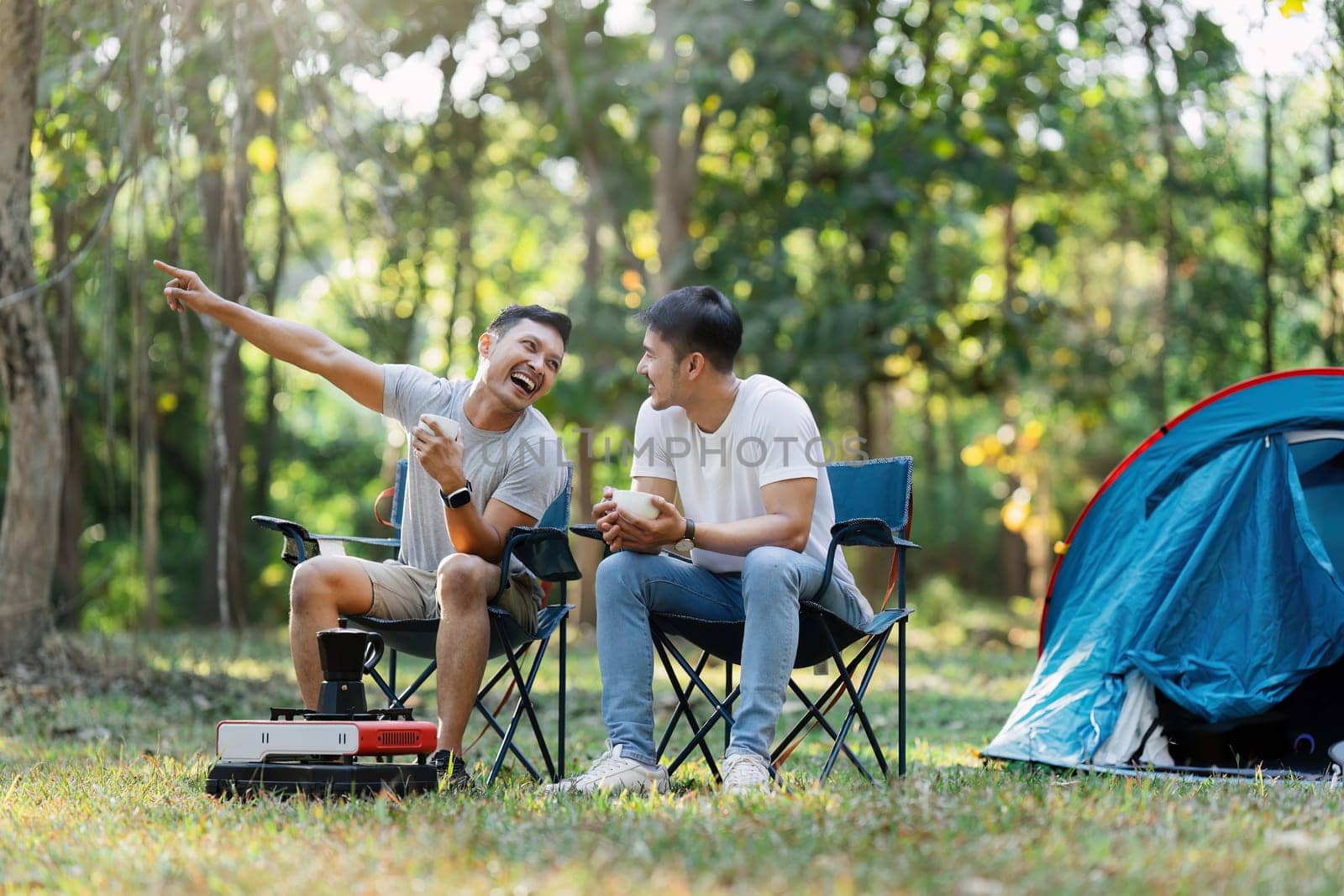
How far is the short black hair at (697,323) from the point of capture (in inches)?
125

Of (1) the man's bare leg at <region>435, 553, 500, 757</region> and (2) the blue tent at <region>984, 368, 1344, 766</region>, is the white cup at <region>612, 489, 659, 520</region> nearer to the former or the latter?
(1) the man's bare leg at <region>435, 553, 500, 757</region>

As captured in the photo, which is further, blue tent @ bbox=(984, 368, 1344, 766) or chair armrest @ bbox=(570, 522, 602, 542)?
blue tent @ bbox=(984, 368, 1344, 766)

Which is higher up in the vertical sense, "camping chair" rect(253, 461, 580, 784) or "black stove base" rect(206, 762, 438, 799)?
"camping chair" rect(253, 461, 580, 784)

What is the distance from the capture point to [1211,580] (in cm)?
386

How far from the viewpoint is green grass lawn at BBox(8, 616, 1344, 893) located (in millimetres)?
1900

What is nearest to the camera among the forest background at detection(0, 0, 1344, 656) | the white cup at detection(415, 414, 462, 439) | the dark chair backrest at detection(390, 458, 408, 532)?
the white cup at detection(415, 414, 462, 439)

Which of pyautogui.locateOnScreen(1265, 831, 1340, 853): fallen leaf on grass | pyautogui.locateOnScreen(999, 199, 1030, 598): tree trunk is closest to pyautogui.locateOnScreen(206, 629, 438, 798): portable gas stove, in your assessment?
pyautogui.locateOnScreen(1265, 831, 1340, 853): fallen leaf on grass

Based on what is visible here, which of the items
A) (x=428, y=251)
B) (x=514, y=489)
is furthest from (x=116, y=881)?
(x=428, y=251)

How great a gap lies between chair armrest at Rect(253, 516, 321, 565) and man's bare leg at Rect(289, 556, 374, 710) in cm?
18

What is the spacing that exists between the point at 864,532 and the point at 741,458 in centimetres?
34

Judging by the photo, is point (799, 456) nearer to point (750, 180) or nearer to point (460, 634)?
point (460, 634)

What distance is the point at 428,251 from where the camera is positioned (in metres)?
11.3

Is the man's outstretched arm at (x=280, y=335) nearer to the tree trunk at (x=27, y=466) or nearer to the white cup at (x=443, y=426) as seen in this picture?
the white cup at (x=443, y=426)

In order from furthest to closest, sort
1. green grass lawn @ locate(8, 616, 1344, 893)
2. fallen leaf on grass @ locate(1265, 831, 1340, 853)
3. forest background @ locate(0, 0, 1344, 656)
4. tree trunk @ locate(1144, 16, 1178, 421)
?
tree trunk @ locate(1144, 16, 1178, 421) < forest background @ locate(0, 0, 1344, 656) < fallen leaf on grass @ locate(1265, 831, 1340, 853) < green grass lawn @ locate(8, 616, 1344, 893)
